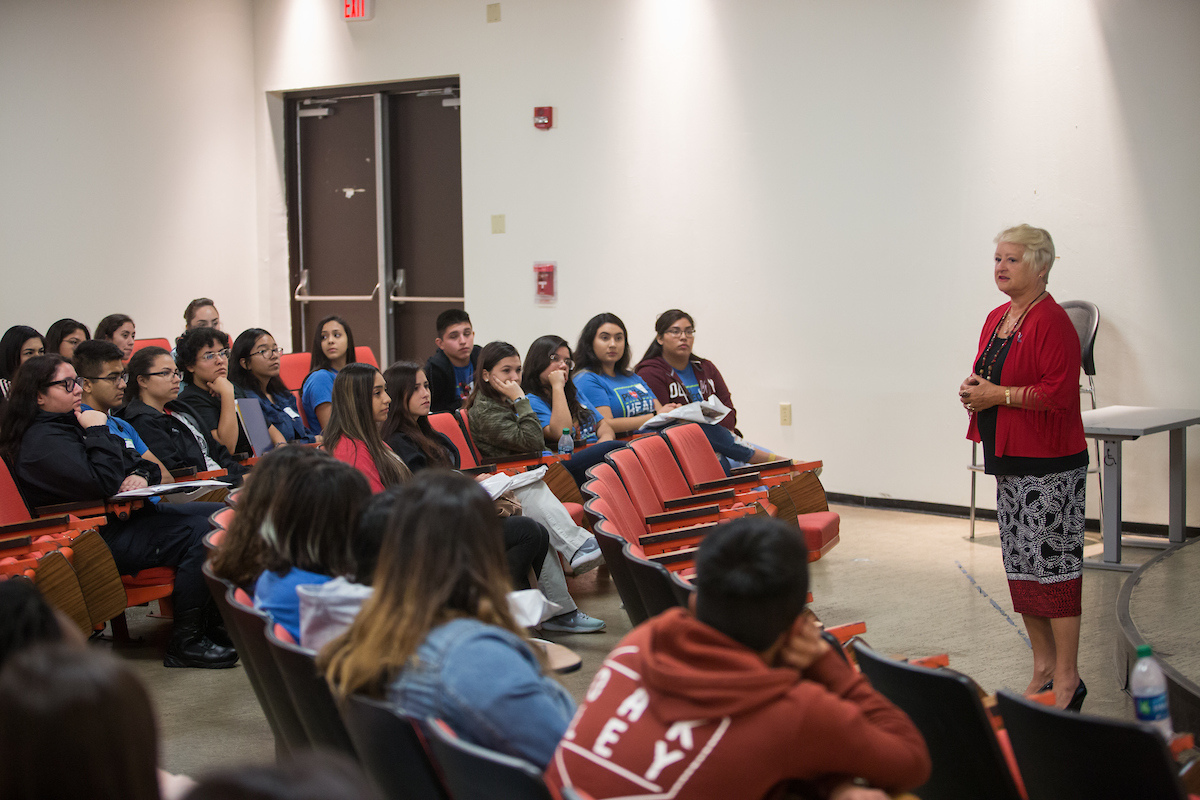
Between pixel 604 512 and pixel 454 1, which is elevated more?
pixel 454 1

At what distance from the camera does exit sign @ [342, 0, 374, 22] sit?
7.87 meters

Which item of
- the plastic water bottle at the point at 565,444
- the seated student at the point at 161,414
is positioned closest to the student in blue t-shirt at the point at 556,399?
the plastic water bottle at the point at 565,444

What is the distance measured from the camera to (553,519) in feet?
13.2

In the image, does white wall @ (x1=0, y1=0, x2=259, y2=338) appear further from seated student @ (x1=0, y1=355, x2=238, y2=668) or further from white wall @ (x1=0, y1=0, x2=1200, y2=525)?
seated student @ (x1=0, y1=355, x2=238, y2=668)

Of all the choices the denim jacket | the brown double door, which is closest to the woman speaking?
the denim jacket

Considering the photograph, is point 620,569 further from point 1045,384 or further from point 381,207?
point 381,207

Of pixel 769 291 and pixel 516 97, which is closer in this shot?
pixel 769 291

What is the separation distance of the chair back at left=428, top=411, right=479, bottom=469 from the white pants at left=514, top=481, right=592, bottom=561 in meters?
0.58

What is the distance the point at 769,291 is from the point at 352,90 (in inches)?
150

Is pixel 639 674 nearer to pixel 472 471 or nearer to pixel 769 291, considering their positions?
pixel 472 471

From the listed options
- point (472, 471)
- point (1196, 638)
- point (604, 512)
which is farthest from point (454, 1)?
point (1196, 638)

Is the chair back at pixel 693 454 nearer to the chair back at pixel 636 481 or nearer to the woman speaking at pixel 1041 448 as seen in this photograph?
the chair back at pixel 636 481

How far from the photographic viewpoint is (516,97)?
7465 millimetres

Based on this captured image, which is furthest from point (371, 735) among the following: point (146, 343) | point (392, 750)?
point (146, 343)
